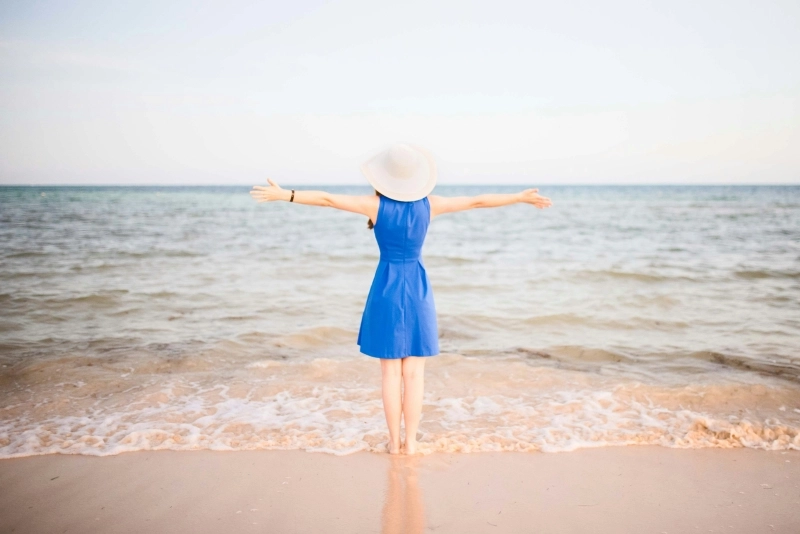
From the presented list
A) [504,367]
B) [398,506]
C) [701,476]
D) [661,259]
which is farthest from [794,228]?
[398,506]

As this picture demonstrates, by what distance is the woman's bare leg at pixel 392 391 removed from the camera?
3658mm

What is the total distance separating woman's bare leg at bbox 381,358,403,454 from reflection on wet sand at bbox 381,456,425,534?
9.3 inches

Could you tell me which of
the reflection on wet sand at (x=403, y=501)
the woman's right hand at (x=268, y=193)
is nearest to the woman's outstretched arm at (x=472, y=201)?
the woman's right hand at (x=268, y=193)

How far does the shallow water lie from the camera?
4.25 m

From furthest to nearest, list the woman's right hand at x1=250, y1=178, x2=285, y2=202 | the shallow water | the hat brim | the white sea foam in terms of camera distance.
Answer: the shallow water, the white sea foam, the hat brim, the woman's right hand at x1=250, y1=178, x2=285, y2=202

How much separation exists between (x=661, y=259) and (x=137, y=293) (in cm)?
1104

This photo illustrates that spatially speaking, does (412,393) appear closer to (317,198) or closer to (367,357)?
(317,198)

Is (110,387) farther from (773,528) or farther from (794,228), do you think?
(794,228)

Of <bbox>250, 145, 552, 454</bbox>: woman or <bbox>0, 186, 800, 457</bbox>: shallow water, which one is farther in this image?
<bbox>0, 186, 800, 457</bbox>: shallow water

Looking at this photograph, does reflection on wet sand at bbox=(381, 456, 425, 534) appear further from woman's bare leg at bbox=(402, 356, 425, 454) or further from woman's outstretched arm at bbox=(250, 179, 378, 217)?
woman's outstretched arm at bbox=(250, 179, 378, 217)

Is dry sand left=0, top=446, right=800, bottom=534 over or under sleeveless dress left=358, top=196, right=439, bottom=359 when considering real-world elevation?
under

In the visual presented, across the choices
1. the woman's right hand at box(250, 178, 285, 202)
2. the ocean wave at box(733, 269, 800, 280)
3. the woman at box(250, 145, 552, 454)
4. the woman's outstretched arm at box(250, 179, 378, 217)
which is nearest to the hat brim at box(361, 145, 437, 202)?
the woman at box(250, 145, 552, 454)

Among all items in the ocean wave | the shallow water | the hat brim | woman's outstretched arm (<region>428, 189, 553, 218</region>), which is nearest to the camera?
the hat brim

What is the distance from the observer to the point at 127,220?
22656mm
